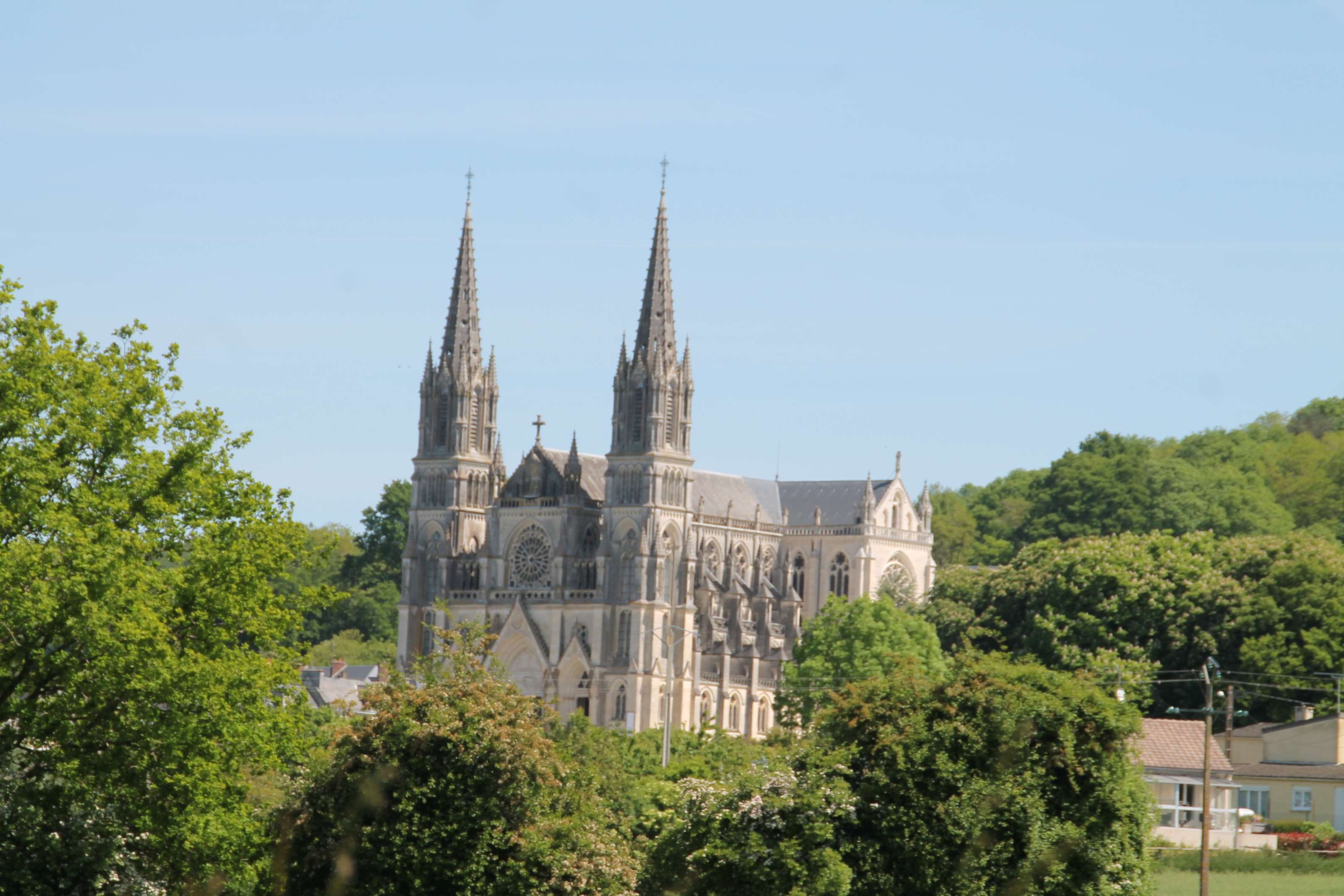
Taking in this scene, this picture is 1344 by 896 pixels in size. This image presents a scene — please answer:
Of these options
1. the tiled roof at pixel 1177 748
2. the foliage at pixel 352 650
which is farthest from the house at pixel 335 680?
the tiled roof at pixel 1177 748

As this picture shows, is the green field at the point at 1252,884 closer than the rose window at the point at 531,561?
Yes

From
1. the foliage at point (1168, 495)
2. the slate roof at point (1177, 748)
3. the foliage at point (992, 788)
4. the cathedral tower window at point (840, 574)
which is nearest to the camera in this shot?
the foliage at point (992, 788)

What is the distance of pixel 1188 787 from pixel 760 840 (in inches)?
1294

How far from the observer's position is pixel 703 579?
122 metres

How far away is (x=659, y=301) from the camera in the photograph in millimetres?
120125

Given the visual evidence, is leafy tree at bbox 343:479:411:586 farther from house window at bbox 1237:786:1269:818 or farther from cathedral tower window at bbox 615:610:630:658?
house window at bbox 1237:786:1269:818

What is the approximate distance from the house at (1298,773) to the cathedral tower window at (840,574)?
53257mm

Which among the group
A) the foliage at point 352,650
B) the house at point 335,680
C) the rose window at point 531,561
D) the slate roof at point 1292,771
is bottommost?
the slate roof at point 1292,771

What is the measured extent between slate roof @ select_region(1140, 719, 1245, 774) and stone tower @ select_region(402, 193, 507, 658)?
5686 cm

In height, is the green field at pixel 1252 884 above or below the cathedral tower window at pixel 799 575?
below

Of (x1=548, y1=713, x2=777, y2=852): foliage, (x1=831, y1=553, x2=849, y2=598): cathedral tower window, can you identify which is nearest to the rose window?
(x1=831, y1=553, x2=849, y2=598): cathedral tower window

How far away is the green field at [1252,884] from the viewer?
52.3 meters

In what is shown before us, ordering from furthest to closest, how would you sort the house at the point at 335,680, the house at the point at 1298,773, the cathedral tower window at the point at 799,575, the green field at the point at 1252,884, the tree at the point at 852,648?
1. the cathedral tower window at the point at 799,575
2. the house at the point at 335,680
3. the tree at the point at 852,648
4. the house at the point at 1298,773
5. the green field at the point at 1252,884

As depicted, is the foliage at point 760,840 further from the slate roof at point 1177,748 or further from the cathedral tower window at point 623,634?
the cathedral tower window at point 623,634
